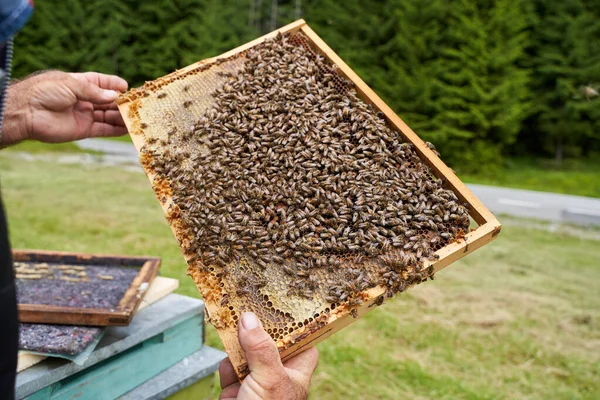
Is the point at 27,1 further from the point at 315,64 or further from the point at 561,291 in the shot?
the point at 561,291

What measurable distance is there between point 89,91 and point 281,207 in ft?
5.81

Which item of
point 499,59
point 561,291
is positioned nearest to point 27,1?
point 561,291

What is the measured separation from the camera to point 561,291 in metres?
8.79

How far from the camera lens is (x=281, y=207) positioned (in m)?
3.21

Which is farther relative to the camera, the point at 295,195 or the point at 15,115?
the point at 15,115

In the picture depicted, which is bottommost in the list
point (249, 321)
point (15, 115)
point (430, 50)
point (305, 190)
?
point (249, 321)

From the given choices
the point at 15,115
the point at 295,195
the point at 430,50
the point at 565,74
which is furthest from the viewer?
the point at 565,74

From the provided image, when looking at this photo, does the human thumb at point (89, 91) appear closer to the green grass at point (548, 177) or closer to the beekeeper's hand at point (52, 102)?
the beekeeper's hand at point (52, 102)

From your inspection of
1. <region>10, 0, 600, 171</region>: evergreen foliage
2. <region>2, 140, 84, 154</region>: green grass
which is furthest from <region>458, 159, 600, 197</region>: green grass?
<region>2, 140, 84, 154</region>: green grass

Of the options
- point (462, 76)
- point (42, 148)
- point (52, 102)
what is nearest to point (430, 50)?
point (462, 76)

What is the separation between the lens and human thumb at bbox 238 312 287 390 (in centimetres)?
261

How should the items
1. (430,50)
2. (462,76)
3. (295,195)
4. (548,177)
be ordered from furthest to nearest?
1. (430,50)
2. (548,177)
3. (462,76)
4. (295,195)

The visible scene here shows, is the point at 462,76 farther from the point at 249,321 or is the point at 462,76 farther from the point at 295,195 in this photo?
the point at 249,321

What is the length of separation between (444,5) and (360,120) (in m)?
24.1
